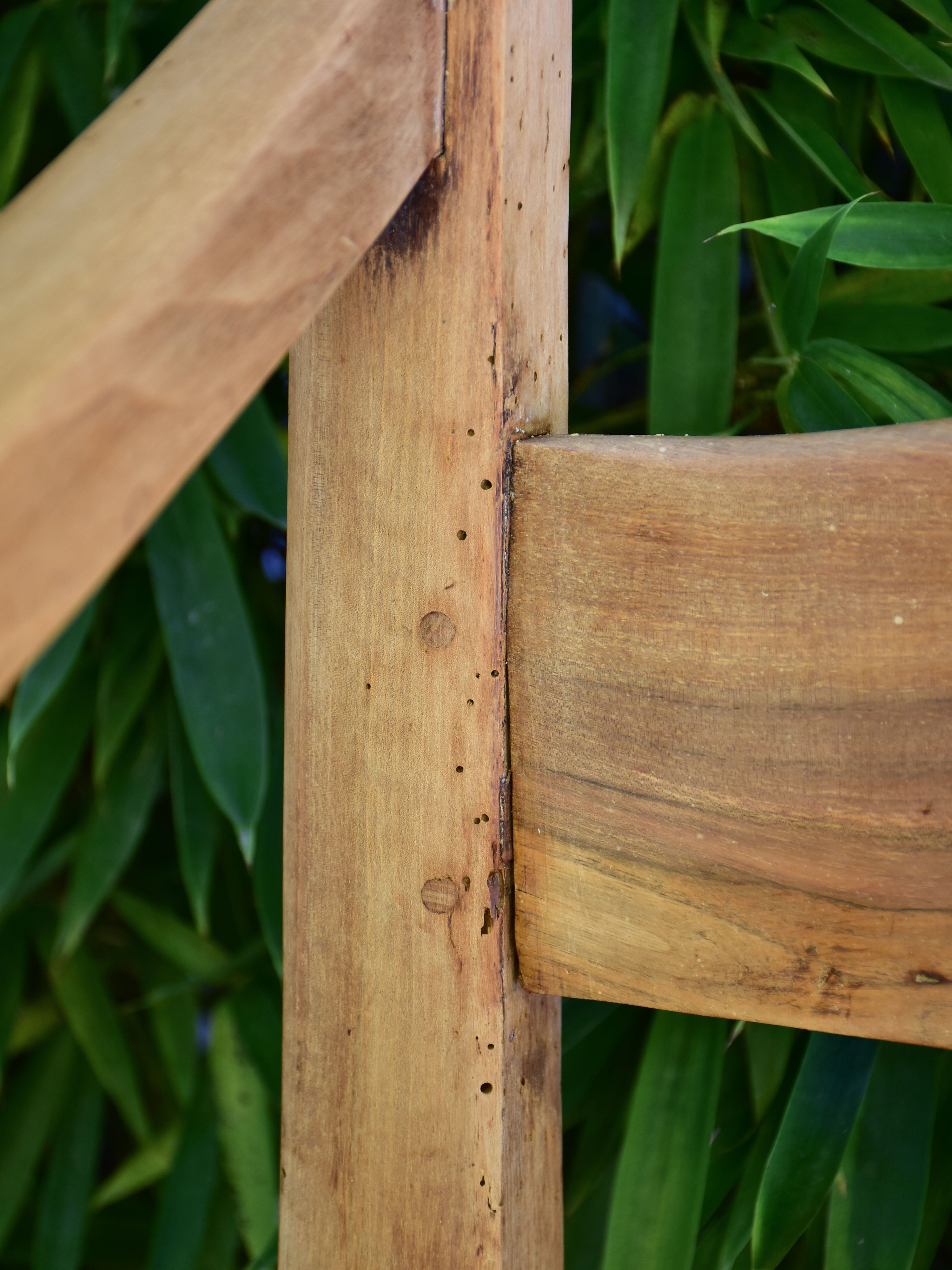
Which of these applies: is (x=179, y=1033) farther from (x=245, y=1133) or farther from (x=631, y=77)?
(x=631, y=77)

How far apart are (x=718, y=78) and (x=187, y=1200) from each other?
0.74 m

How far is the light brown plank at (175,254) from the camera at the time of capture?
0.16m

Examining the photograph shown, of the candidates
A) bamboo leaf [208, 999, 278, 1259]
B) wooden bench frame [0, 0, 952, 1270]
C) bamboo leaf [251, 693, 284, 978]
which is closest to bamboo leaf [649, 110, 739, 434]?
wooden bench frame [0, 0, 952, 1270]

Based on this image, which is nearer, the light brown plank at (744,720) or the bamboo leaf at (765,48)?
the light brown plank at (744,720)

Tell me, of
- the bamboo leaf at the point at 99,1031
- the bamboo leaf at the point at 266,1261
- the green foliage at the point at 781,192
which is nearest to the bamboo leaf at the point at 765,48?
the green foliage at the point at 781,192

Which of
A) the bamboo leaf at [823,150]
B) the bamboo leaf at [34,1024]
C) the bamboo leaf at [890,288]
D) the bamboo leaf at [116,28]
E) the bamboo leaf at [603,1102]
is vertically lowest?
the bamboo leaf at [34,1024]

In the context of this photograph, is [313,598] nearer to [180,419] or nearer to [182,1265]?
[180,419]

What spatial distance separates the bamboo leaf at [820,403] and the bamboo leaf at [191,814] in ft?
1.27

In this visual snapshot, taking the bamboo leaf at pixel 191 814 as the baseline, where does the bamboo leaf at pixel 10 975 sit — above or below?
below

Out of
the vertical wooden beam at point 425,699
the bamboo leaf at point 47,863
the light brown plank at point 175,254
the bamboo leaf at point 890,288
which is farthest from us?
the bamboo leaf at point 47,863

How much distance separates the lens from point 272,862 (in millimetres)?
608

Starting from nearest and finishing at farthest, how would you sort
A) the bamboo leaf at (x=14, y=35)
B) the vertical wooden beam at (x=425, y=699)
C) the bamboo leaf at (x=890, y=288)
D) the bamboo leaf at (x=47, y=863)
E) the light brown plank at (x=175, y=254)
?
the light brown plank at (x=175, y=254) < the vertical wooden beam at (x=425, y=699) < the bamboo leaf at (x=890, y=288) < the bamboo leaf at (x=14, y=35) < the bamboo leaf at (x=47, y=863)

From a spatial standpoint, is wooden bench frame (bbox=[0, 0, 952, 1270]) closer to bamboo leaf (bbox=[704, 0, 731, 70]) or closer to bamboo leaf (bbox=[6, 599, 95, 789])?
bamboo leaf (bbox=[704, 0, 731, 70])

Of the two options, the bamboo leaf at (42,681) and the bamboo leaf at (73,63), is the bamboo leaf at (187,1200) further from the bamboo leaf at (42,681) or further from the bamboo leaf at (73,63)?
the bamboo leaf at (73,63)
